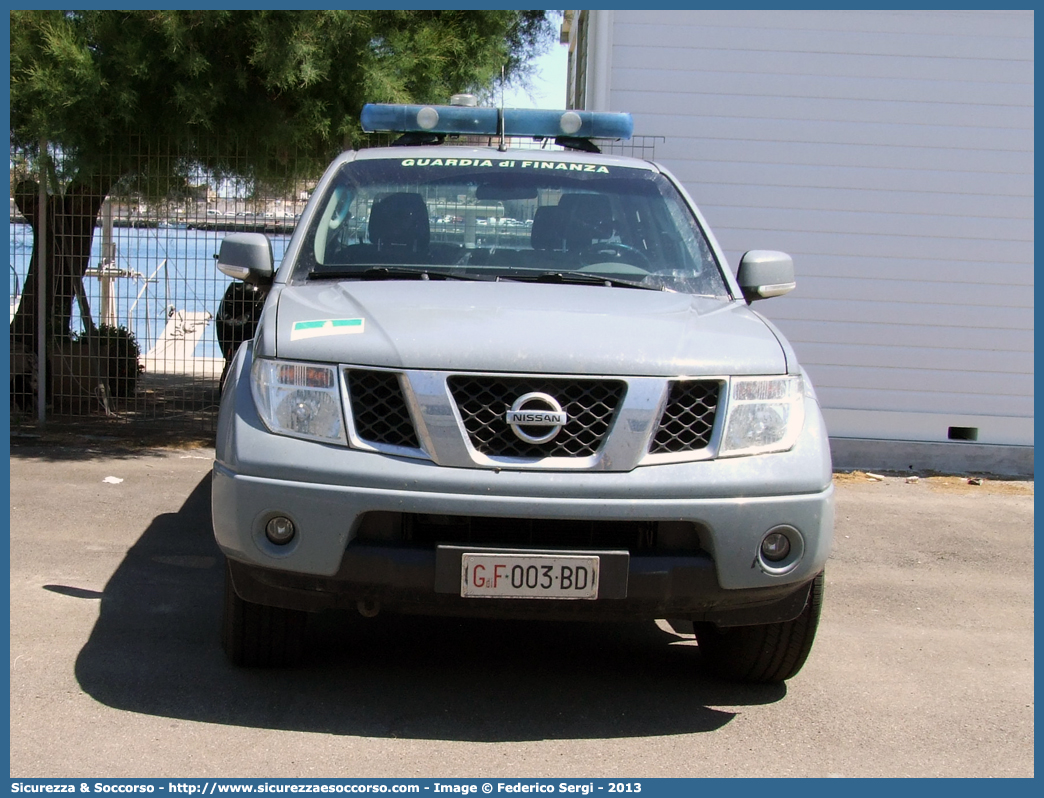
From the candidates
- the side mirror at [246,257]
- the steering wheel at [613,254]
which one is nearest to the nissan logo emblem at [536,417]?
the steering wheel at [613,254]

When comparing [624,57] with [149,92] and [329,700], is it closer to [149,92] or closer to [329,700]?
[149,92]

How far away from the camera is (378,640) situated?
4430 millimetres

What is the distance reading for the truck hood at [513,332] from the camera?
3426 mm

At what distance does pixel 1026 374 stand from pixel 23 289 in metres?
8.60

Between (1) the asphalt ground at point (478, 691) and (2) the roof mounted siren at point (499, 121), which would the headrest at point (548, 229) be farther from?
(1) the asphalt ground at point (478, 691)

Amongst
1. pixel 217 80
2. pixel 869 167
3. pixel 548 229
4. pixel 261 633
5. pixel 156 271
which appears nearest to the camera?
pixel 261 633

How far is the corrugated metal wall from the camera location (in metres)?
8.98

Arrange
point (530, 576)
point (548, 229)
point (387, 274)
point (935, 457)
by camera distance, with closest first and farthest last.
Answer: point (530, 576)
point (387, 274)
point (548, 229)
point (935, 457)

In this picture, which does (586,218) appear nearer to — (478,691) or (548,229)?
(548,229)

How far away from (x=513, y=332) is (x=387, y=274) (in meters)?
0.92

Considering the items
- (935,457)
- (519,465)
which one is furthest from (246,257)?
(935,457)

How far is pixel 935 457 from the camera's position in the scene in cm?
924

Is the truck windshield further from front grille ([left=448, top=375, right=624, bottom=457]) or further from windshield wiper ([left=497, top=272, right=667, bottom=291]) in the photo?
front grille ([left=448, top=375, right=624, bottom=457])

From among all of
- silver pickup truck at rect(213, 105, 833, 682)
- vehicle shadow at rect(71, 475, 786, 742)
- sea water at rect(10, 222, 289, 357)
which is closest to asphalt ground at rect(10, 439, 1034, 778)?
vehicle shadow at rect(71, 475, 786, 742)
